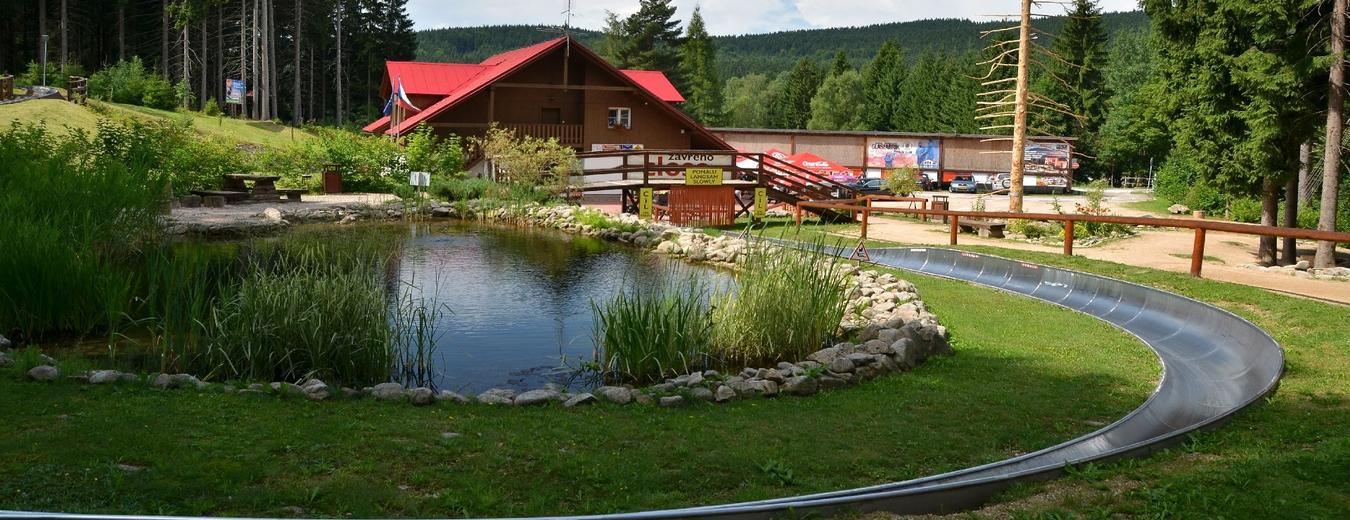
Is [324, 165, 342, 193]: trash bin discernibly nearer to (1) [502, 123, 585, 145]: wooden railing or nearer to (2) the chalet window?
(1) [502, 123, 585, 145]: wooden railing

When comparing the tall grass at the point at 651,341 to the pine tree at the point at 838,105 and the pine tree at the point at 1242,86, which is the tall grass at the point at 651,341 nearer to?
the pine tree at the point at 1242,86

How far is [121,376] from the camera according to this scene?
6.75 meters

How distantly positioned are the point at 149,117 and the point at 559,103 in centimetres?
1677

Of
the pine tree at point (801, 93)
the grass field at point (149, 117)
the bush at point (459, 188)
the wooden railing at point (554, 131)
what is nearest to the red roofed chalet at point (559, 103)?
the wooden railing at point (554, 131)

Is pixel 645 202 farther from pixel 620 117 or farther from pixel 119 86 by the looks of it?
pixel 119 86

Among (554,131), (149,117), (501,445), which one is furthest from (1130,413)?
(149,117)

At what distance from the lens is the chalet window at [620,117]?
34562 millimetres

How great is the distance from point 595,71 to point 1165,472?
30.1m

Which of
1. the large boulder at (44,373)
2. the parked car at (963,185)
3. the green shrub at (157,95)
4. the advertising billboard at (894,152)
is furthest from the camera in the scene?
the advertising billboard at (894,152)

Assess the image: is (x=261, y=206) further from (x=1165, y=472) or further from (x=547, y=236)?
(x=1165, y=472)

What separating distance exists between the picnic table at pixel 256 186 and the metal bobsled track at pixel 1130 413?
15.0m

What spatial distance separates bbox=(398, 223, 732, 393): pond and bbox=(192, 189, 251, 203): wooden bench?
5222 millimetres

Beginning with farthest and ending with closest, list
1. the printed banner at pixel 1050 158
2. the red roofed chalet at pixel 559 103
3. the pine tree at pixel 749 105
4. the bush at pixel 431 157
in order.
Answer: the pine tree at pixel 749 105 < the printed banner at pixel 1050 158 < the red roofed chalet at pixel 559 103 < the bush at pixel 431 157

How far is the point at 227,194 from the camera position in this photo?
22250mm
